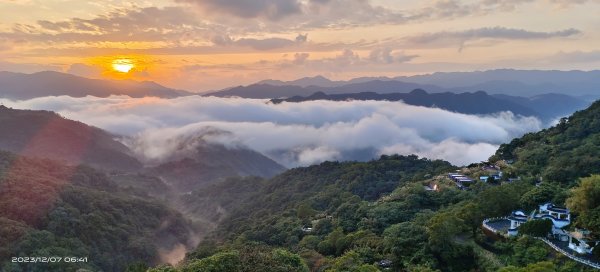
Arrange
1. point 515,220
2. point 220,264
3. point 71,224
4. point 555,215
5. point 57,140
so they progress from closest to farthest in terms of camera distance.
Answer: point 220,264, point 555,215, point 515,220, point 71,224, point 57,140

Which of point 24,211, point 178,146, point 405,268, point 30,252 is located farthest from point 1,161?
point 178,146

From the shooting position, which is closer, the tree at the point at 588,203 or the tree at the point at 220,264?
the tree at the point at 220,264

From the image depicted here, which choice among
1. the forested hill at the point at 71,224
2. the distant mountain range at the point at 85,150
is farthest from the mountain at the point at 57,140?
the forested hill at the point at 71,224

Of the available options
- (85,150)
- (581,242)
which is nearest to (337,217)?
(581,242)

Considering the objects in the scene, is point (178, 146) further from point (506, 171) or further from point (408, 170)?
point (506, 171)

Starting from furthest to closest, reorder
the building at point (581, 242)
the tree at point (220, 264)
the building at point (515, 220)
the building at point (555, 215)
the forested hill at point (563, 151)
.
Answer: the forested hill at point (563, 151), the building at point (515, 220), the building at point (555, 215), the building at point (581, 242), the tree at point (220, 264)

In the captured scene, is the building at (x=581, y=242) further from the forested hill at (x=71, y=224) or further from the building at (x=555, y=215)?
the forested hill at (x=71, y=224)

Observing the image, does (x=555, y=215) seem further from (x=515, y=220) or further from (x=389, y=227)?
(x=389, y=227)
